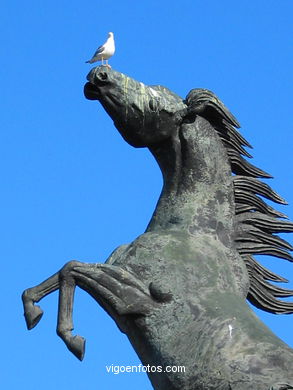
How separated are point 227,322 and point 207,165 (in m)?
1.41

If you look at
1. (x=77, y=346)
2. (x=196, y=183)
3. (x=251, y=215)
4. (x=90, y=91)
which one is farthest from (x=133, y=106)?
(x=77, y=346)

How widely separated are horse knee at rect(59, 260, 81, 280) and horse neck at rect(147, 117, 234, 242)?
820 millimetres

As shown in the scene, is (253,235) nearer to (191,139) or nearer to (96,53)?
(191,139)

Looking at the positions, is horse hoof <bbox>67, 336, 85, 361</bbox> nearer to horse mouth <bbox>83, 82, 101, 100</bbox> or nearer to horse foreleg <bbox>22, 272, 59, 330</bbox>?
horse foreleg <bbox>22, 272, 59, 330</bbox>

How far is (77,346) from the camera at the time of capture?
973 cm

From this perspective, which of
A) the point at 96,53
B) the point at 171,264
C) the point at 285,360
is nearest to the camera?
the point at 285,360

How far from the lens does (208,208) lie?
1061 centimetres

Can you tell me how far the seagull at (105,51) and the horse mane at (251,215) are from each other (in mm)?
1152

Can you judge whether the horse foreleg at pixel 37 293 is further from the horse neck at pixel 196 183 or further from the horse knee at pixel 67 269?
the horse neck at pixel 196 183

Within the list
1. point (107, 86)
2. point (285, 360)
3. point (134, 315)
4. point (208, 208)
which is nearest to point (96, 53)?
point (107, 86)

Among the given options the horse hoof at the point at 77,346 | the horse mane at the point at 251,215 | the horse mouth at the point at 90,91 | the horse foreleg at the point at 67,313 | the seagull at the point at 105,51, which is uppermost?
the seagull at the point at 105,51

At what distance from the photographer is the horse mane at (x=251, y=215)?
10742 mm

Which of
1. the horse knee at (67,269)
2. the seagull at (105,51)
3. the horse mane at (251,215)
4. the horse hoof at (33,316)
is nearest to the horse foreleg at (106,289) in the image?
the horse knee at (67,269)

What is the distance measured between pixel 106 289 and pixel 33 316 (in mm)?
545
